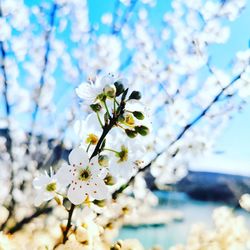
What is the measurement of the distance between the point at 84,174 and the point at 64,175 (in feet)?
0.15

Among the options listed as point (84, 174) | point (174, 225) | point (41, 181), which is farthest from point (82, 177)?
point (174, 225)

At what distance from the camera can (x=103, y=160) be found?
80cm

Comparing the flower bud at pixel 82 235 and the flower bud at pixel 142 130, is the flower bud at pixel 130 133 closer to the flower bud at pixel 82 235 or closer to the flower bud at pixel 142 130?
the flower bud at pixel 142 130

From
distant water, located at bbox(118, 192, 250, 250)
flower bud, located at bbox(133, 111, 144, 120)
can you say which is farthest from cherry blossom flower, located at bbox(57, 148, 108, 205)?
distant water, located at bbox(118, 192, 250, 250)

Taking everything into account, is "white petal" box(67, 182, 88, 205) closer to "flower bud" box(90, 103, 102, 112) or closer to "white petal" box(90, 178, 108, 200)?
"white petal" box(90, 178, 108, 200)

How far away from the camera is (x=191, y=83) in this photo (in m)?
4.23

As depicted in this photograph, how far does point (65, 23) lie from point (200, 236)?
2.52 metres

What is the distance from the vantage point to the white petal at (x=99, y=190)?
32.3 inches

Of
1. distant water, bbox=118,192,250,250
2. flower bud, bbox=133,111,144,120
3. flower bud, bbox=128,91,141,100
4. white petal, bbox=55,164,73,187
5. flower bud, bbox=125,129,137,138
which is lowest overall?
distant water, bbox=118,192,250,250

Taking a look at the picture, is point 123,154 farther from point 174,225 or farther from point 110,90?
point 174,225

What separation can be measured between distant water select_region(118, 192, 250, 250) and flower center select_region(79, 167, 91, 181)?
2.82 ft

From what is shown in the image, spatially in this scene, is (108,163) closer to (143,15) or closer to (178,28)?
(178,28)

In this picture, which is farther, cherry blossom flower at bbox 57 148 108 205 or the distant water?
the distant water

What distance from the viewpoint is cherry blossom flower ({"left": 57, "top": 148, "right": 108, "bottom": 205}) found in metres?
0.82
